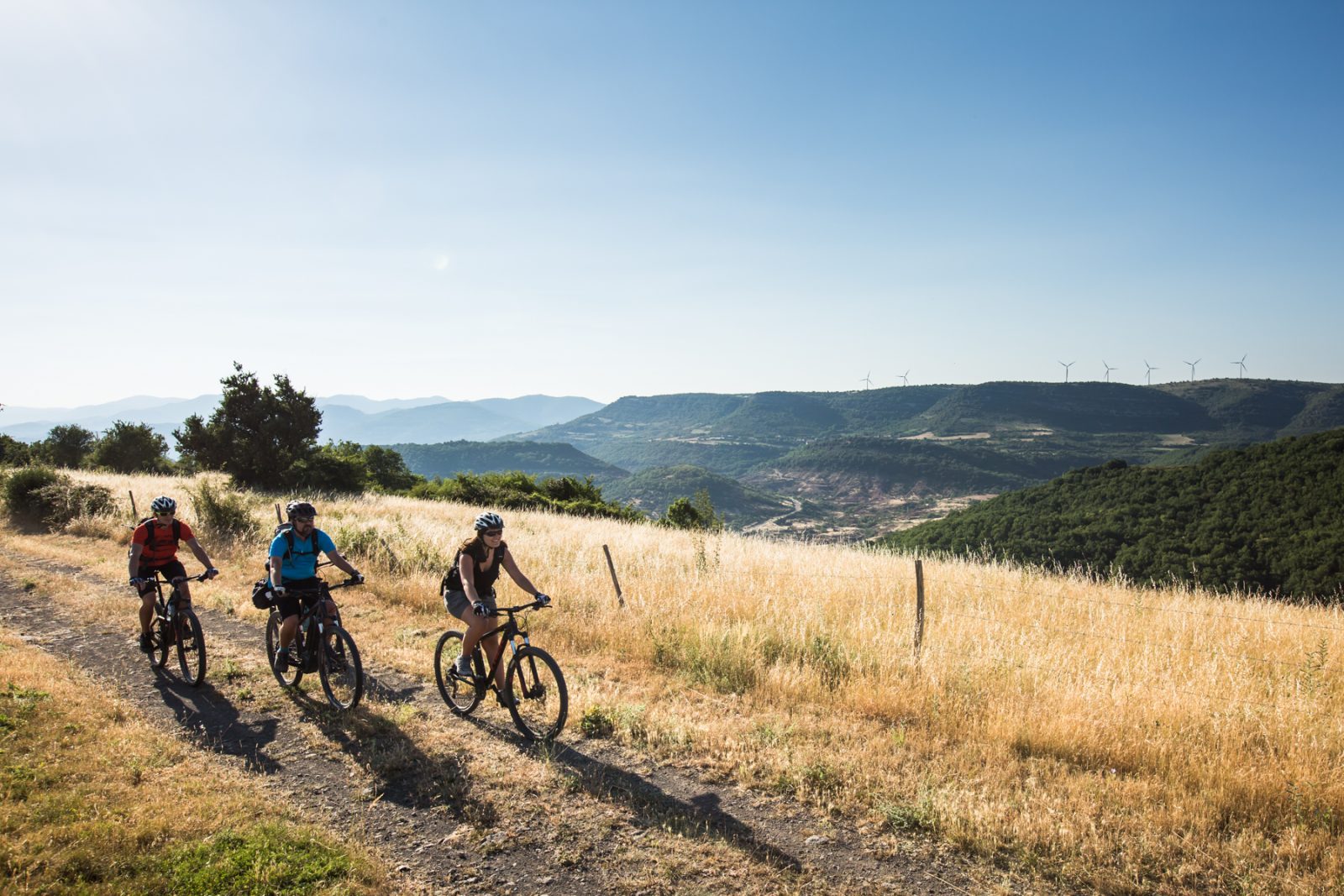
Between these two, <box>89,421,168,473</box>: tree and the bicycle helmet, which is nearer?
the bicycle helmet

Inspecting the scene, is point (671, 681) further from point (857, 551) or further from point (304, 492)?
point (304, 492)

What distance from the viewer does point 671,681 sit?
298 inches

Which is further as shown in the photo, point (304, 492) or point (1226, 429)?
point (1226, 429)

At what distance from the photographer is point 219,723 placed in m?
6.15

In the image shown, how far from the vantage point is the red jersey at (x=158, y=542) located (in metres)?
7.58

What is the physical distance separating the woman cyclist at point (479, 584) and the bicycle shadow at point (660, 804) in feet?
3.06

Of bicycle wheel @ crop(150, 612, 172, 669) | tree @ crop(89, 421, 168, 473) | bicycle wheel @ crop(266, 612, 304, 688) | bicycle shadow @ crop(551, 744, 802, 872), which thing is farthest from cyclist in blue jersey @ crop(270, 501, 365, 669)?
tree @ crop(89, 421, 168, 473)

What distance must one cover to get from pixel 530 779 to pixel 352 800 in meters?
1.39

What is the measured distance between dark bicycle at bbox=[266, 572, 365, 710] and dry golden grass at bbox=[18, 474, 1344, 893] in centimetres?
121

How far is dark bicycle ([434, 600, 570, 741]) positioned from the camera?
6004 mm

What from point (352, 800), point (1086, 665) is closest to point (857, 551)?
point (1086, 665)

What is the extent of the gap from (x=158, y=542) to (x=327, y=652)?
10.3 feet

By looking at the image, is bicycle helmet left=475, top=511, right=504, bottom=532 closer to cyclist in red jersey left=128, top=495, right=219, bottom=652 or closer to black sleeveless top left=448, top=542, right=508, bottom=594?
black sleeveless top left=448, top=542, right=508, bottom=594

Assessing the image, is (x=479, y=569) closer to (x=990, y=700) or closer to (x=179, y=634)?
(x=179, y=634)
